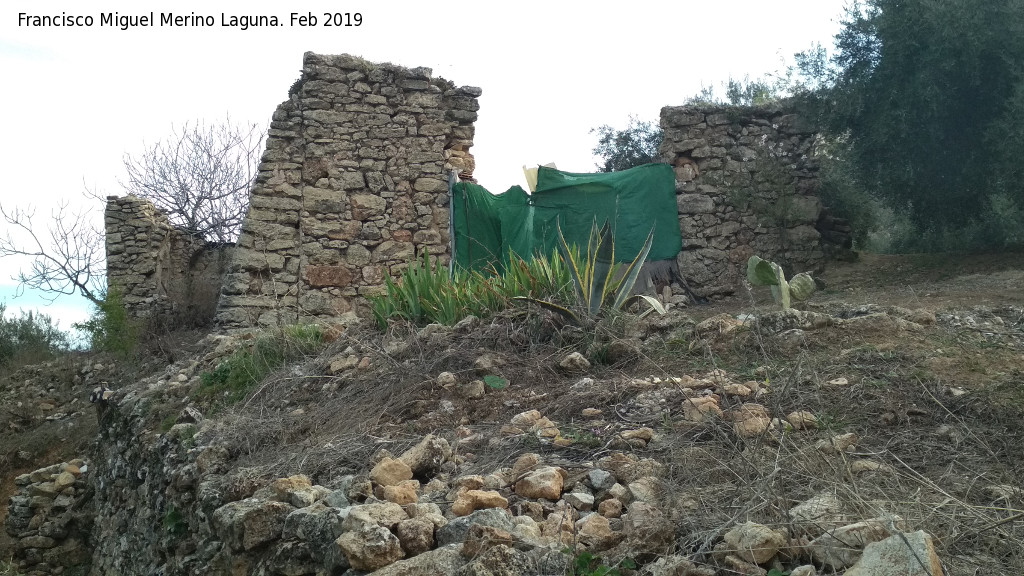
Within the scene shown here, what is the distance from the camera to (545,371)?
4.15 m

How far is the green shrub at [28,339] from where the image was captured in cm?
1307

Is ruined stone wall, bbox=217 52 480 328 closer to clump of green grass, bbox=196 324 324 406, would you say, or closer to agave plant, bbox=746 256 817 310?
clump of green grass, bbox=196 324 324 406

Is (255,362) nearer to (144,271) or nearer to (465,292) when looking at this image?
Result: (465,292)

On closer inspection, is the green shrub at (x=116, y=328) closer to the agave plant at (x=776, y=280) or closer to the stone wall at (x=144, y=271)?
the stone wall at (x=144, y=271)

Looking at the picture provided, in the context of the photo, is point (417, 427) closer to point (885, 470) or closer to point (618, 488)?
point (618, 488)

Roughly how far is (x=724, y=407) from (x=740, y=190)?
721 centimetres

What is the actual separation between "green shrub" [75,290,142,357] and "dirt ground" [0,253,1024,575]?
21.1 ft

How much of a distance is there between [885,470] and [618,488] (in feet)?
2.60

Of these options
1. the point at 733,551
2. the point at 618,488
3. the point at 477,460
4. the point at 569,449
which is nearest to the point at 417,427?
the point at 477,460

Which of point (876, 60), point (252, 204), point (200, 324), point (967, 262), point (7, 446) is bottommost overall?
point (7, 446)

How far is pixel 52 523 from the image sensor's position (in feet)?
22.8

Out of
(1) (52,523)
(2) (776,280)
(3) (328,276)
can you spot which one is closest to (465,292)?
(2) (776,280)

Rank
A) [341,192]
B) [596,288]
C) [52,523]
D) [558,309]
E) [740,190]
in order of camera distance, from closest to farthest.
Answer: [558,309], [596,288], [52,523], [341,192], [740,190]

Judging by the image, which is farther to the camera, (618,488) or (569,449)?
(569,449)
